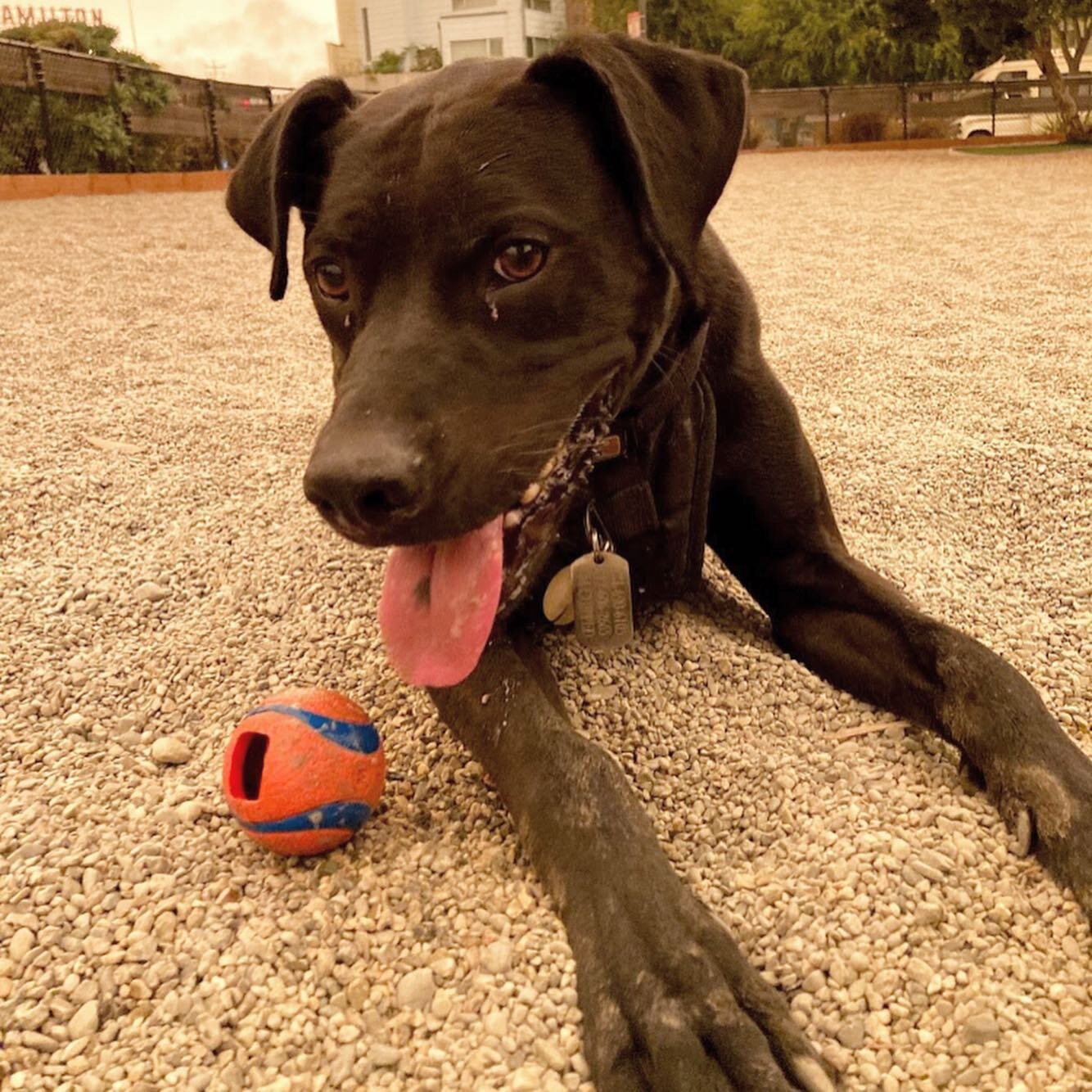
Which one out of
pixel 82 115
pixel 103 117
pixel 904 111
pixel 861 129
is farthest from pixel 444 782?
pixel 904 111

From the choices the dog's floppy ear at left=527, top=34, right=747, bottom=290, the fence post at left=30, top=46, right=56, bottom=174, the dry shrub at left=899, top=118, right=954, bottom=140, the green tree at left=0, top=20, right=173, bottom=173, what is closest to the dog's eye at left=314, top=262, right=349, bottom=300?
the dog's floppy ear at left=527, top=34, right=747, bottom=290

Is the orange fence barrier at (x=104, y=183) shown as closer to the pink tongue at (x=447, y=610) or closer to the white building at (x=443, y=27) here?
the pink tongue at (x=447, y=610)

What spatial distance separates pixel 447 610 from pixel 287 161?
0.93m

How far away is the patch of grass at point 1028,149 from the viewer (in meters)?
16.6

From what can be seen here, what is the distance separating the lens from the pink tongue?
1.65 metres

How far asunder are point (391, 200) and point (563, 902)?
3.40ft

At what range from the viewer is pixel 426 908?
1525 millimetres

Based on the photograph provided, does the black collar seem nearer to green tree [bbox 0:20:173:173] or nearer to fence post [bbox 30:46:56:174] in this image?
green tree [bbox 0:20:173:173]

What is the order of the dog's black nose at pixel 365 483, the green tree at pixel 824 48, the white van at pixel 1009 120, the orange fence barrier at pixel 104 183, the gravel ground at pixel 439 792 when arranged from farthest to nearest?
the green tree at pixel 824 48
the white van at pixel 1009 120
the orange fence barrier at pixel 104 183
the dog's black nose at pixel 365 483
the gravel ground at pixel 439 792

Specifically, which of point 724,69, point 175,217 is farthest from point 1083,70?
point 724,69

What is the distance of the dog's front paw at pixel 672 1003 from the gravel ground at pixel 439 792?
0.05 meters

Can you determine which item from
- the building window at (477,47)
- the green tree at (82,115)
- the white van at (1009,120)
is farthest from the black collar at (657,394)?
the building window at (477,47)

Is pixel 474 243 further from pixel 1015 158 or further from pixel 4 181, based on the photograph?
pixel 1015 158

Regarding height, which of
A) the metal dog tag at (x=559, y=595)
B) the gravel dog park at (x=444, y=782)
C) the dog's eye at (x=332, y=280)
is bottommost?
the gravel dog park at (x=444, y=782)
